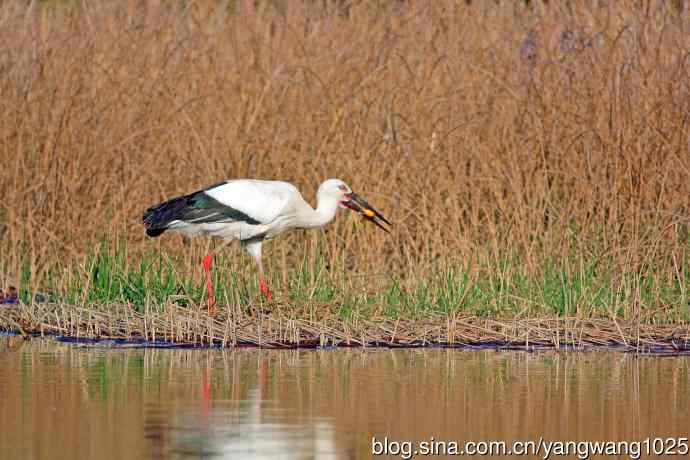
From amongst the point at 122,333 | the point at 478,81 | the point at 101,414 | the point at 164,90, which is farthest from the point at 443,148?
the point at 101,414


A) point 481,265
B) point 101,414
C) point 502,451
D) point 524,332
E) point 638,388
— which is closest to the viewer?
point 502,451

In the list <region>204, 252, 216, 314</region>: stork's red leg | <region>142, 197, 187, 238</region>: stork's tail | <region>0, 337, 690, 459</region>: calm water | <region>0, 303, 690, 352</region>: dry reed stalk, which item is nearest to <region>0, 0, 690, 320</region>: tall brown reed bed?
<region>204, 252, 216, 314</region>: stork's red leg

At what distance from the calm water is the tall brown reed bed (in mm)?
1766

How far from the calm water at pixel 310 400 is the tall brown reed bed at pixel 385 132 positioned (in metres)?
1.77

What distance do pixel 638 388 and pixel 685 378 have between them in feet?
1.62

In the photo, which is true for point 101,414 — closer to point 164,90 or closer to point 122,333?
point 122,333

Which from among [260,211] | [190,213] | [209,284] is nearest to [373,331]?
[209,284]

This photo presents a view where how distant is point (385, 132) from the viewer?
36.5 feet

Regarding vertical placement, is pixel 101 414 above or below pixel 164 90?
below

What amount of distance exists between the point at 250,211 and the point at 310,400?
3684 millimetres

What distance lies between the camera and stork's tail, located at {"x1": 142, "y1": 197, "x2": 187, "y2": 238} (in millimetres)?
9812

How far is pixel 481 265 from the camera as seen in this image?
988 centimetres

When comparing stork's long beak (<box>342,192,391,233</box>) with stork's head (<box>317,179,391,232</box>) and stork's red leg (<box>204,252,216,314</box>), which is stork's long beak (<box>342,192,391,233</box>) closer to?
stork's head (<box>317,179,391,232</box>)

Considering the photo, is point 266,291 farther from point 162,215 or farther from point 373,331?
point 373,331
